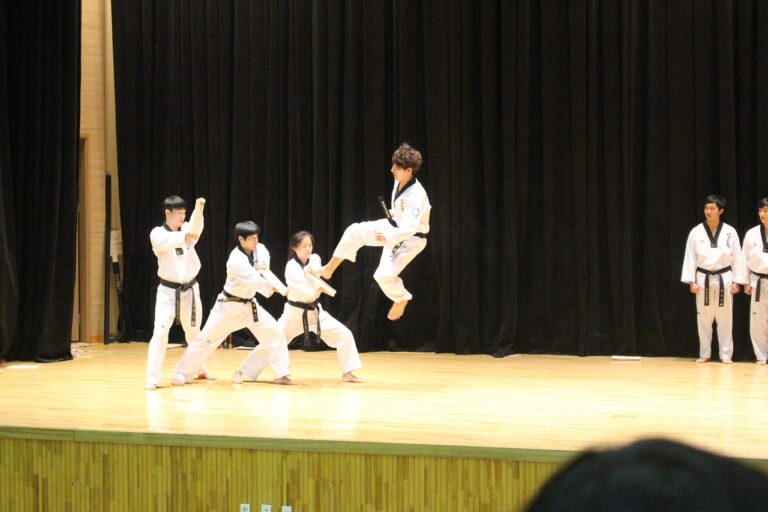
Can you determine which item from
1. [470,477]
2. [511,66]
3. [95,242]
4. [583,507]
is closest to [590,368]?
[511,66]

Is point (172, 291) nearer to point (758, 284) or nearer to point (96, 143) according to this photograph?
point (96, 143)

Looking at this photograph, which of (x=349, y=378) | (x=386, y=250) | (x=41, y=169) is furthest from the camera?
(x=41, y=169)

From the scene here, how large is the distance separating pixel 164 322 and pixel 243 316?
0.61m

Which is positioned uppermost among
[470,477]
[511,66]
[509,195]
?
[511,66]

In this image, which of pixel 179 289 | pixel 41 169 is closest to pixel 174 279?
pixel 179 289

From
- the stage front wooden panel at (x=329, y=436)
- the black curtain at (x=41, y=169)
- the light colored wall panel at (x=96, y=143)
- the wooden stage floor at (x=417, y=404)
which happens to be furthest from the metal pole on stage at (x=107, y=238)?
the stage front wooden panel at (x=329, y=436)

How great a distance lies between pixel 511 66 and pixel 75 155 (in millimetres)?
4301

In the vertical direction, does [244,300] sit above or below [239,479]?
above

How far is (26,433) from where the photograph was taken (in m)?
Answer: 5.31

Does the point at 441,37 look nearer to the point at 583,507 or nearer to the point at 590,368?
the point at 590,368

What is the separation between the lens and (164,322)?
7.42 metres

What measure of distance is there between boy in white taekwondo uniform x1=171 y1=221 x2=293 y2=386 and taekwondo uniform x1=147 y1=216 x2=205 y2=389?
0.63ft

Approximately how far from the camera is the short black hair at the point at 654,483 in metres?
0.61

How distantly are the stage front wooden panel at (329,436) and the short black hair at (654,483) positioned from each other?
3.10 metres
